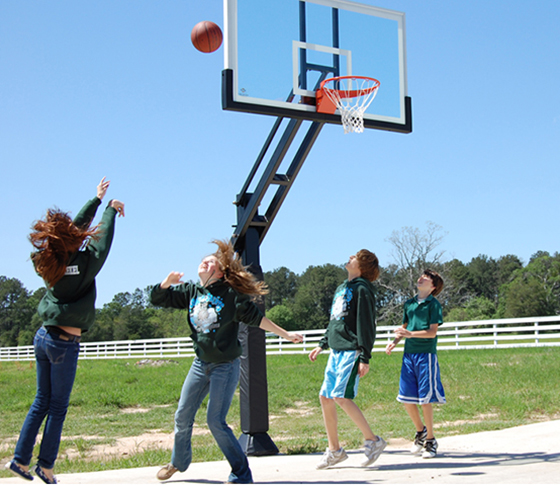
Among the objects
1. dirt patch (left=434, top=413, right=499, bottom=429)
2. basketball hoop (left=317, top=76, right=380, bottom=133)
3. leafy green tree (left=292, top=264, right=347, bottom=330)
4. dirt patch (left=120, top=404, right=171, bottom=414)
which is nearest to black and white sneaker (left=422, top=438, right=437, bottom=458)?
dirt patch (left=434, top=413, right=499, bottom=429)

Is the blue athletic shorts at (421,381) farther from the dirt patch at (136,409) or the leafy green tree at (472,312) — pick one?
the leafy green tree at (472,312)

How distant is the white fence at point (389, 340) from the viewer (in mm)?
18969

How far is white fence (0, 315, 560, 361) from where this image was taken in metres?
19.0

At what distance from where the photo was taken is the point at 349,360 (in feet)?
17.0

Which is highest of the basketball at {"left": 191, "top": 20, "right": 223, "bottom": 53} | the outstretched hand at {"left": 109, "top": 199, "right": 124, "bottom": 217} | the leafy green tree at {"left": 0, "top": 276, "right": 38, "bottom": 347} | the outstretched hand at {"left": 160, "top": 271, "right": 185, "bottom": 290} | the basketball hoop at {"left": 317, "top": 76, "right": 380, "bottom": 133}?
the basketball at {"left": 191, "top": 20, "right": 223, "bottom": 53}

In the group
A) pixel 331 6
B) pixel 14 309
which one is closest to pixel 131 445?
pixel 331 6

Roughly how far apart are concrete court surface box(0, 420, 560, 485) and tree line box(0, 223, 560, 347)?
28.8m

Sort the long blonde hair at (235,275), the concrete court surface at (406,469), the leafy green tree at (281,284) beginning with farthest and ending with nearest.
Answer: the leafy green tree at (281,284) → the long blonde hair at (235,275) → the concrete court surface at (406,469)

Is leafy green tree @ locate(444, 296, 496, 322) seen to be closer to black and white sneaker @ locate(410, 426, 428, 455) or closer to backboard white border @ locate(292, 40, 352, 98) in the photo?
backboard white border @ locate(292, 40, 352, 98)

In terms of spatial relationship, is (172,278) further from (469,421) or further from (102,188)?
(469,421)

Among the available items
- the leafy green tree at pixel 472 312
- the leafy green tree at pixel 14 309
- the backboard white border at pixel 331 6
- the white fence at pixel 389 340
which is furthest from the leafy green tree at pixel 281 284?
the backboard white border at pixel 331 6

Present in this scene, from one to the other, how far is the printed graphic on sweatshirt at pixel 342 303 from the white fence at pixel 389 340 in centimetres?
1452

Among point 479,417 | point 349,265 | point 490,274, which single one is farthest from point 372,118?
point 490,274

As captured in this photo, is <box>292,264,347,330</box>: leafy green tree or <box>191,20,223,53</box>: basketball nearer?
<box>191,20,223,53</box>: basketball
